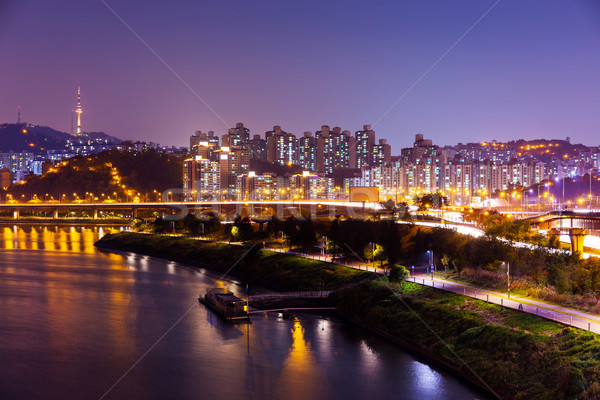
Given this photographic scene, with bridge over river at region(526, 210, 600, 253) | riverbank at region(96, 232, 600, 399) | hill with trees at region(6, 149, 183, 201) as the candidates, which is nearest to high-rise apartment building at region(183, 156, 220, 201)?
hill with trees at region(6, 149, 183, 201)

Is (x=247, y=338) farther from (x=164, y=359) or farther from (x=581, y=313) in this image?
(x=581, y=313)

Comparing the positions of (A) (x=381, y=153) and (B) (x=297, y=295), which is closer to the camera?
(B) (x=297, y=295)

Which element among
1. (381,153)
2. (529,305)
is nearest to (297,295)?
(529,305)

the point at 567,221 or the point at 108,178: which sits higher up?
the point at 108,178

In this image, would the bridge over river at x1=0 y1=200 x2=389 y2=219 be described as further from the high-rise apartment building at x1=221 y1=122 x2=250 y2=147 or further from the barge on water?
the high-rise apartment building at x1=221 y1=122 x2=250 y2=147

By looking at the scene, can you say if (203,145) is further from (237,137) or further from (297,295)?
(297,295)

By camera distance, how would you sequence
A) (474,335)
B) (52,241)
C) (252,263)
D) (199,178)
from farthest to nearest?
(199,178)
(52,241)
(252,263)
(474,335)

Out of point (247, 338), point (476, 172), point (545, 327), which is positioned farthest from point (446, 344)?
point (476, 172)
